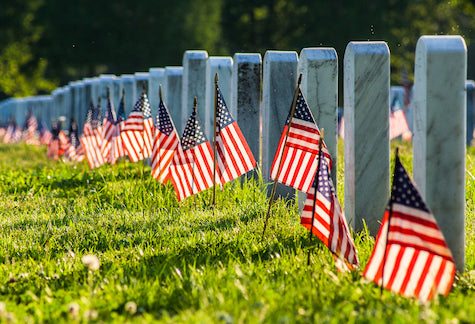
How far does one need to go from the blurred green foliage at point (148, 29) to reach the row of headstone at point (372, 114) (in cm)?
2926

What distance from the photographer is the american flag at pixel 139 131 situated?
912 cm

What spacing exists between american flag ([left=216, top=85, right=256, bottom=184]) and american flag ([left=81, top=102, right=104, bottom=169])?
474 centimetres

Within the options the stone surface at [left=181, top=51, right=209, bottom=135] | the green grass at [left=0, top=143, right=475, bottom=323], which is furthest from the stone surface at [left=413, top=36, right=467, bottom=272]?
the stone surface at [left=181, top=51, right=209, bottom=135]

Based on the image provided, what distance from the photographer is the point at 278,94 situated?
6816 millimetres

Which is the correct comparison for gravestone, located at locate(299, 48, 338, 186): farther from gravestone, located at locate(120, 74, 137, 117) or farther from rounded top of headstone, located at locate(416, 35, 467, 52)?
gravestone, located at locate(120, 74, 137, 117)

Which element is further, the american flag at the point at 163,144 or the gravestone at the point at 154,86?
the gravestone at the point at 154,86

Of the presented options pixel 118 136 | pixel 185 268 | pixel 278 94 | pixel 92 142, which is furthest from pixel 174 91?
pixel 185 268

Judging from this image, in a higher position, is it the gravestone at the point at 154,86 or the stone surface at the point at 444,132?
the stone surface at the point at 444,132

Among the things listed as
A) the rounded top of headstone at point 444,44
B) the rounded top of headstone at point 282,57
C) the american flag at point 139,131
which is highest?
the rounded top of headstone at point 444,44

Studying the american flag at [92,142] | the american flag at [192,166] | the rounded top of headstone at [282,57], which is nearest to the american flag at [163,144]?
the american flag at [192,166]

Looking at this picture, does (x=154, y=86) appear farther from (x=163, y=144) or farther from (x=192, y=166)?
(x=192, y=166)

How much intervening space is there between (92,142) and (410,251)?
810 centimetres

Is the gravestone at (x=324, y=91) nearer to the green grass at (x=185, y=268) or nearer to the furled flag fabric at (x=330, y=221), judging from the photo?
the green grass at (x=185, y=268)

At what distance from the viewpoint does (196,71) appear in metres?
9.04
